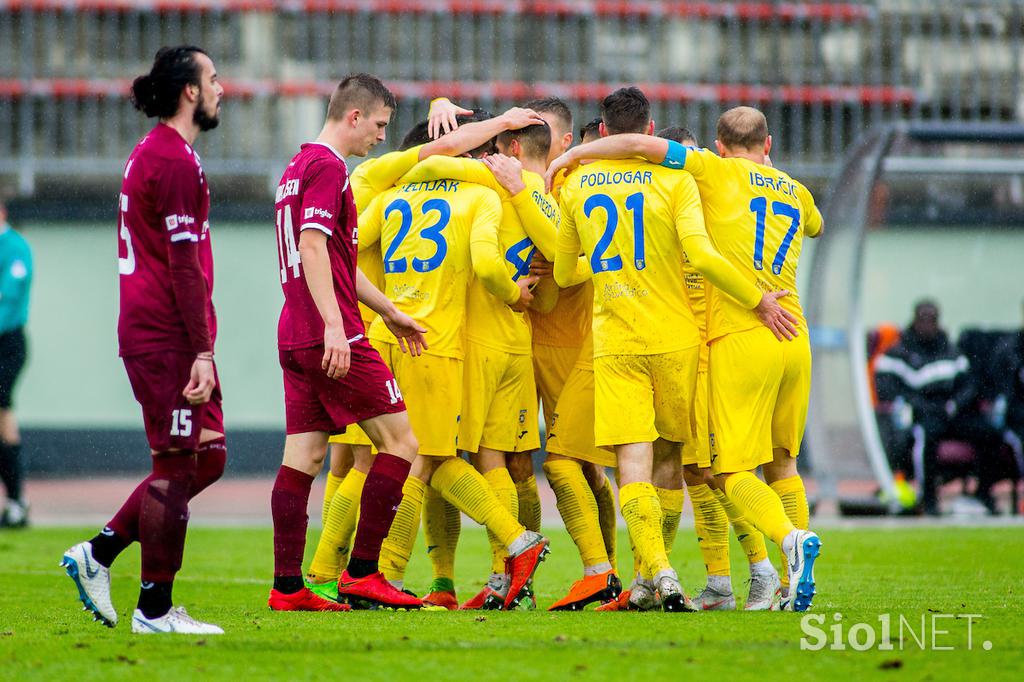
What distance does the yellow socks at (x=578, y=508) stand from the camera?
6848 mm

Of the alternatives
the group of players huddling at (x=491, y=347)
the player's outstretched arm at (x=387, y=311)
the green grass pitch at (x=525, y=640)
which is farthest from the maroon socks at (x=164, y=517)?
the player's outstretched arm at (x=387, y=311)

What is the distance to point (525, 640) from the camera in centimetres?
510

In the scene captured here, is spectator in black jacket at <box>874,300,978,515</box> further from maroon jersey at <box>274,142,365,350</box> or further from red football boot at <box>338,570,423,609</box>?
maroon jersey at <box>274,142,365,350</box>

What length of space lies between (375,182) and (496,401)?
1219mm

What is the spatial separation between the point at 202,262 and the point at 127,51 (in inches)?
518

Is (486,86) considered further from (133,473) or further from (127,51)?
(133,473)

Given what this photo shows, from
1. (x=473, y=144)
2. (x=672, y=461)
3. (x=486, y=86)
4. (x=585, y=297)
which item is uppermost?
(x=486, y=86)

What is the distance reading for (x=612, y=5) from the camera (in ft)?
58.6

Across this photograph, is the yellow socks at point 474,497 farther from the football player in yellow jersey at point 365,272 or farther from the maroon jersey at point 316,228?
the maroon jersey at point 316,228

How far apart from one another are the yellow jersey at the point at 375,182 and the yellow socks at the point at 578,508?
1.17m

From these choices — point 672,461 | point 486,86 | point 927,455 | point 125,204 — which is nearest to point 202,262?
point 125,204

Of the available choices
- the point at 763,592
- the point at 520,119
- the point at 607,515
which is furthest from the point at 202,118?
the point at 763,592

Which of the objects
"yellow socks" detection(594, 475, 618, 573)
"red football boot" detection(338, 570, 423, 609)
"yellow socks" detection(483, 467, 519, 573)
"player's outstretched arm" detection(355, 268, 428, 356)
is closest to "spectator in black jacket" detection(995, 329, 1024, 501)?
"yellow socks" detection(594, 475, 618, 573)

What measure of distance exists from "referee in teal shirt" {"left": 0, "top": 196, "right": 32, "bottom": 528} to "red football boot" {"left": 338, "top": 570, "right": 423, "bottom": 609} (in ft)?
19.8
